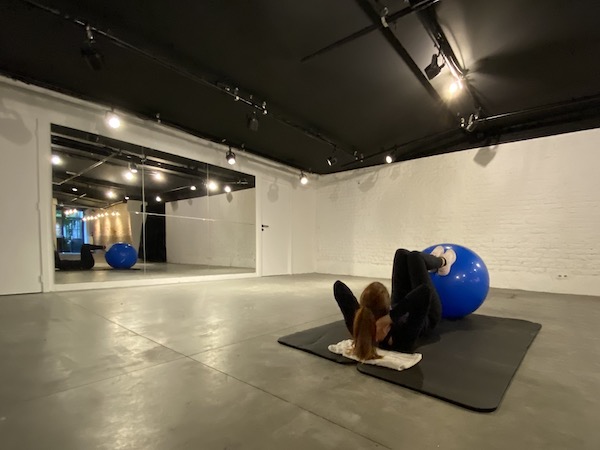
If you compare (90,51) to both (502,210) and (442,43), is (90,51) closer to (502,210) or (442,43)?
(442,43)

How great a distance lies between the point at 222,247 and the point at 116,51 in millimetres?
4768

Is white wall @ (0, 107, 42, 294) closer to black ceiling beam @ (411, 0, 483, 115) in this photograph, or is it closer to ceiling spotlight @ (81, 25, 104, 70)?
ceiling spotlight @ (81, 25, 104, 70)

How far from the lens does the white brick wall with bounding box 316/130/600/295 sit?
4.62 metres

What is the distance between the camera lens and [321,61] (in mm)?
3510

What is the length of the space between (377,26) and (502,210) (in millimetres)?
4133

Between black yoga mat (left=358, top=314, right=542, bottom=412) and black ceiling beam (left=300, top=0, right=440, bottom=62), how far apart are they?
114 inches

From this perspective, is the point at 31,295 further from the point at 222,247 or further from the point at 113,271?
the point at 222,247

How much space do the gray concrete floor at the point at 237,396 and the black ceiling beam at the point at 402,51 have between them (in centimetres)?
306

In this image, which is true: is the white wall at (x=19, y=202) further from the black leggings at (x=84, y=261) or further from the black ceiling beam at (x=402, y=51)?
the black ceiling beam at (x=402, y=51)

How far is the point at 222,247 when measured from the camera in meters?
7.32

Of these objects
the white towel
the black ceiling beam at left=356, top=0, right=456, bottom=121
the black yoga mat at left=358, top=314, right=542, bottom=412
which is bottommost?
the black yoga mat at left=358, top=314, right=542, bottom=412

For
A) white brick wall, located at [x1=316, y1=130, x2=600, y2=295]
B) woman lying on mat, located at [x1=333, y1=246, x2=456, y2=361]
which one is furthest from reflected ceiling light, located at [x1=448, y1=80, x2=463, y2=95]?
woman lying on mat, located at [x1=333, y1=246, x2=456, y2=361]

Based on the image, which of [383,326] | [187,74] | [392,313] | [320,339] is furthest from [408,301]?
[187,74]

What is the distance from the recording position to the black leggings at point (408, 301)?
5.86ft
